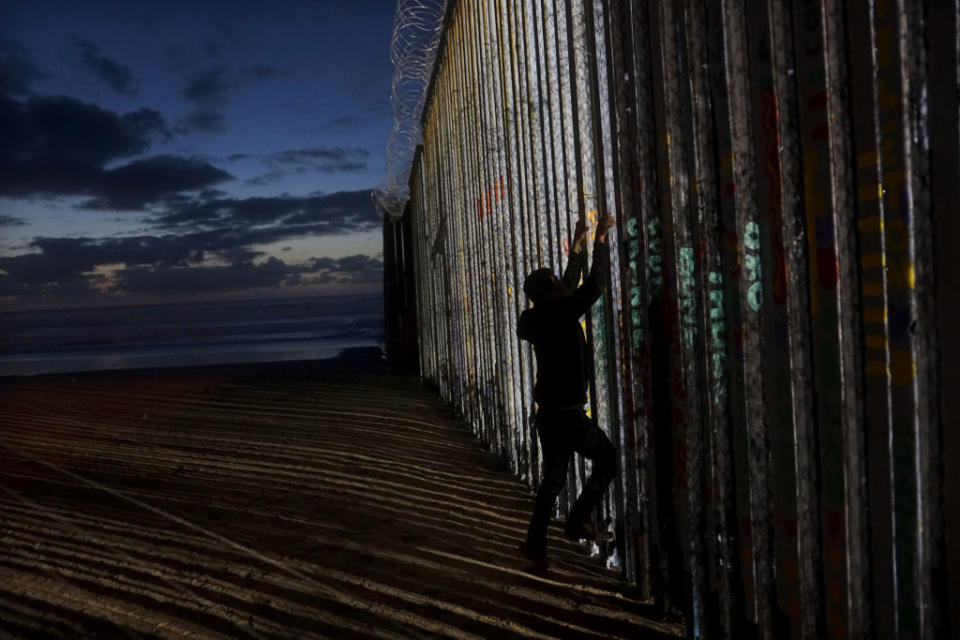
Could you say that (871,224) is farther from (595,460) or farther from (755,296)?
(595,460)

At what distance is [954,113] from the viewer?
1.67 metres

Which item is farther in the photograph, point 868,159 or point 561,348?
point 561,348

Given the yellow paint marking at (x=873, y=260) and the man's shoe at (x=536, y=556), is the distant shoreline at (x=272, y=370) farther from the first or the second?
the yellow paint marking at (x=873, y=260)

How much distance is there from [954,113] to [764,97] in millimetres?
721

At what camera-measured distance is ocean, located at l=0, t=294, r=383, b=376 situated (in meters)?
27.4

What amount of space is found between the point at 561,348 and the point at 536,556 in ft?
3.92

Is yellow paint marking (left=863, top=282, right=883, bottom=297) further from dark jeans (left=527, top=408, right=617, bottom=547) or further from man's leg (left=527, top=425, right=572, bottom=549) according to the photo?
man's leg (left=527, top=425, right=572, bottom=549)

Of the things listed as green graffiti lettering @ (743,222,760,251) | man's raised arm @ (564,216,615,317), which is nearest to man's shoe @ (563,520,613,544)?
man's raised arm @ (564,216,615,317)

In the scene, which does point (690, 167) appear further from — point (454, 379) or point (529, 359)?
point (454, 379)

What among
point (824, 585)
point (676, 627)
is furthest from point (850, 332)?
point (676, 627)

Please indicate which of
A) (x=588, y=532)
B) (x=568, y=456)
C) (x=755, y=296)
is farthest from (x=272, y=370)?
(x=755, y=296)

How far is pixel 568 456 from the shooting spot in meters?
3.99

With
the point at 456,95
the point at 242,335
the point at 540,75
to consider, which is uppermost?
the point at 456,95

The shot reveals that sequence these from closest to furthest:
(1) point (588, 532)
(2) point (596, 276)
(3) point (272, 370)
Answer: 1. (2) point (596, 276)
2. (1) point (588, 532)
3. (3) point (272, 370)
